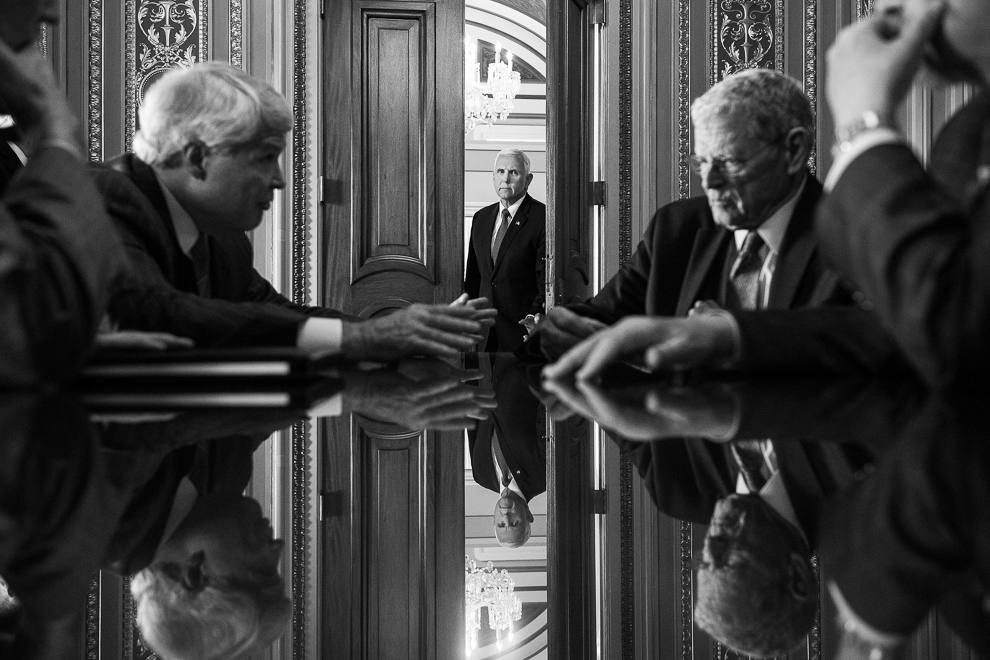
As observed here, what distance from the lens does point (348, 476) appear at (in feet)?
2.97

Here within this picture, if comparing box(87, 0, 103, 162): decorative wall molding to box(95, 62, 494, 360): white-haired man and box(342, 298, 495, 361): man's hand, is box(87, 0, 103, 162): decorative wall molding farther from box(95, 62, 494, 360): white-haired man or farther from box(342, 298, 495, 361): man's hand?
box(342, 298, 495, 361): man's hand

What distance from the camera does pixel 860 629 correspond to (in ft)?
1.20

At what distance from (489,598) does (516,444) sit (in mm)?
404

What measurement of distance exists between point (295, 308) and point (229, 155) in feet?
1.49

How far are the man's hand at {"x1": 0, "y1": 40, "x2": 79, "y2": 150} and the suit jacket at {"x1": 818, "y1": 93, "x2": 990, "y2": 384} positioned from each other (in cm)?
75

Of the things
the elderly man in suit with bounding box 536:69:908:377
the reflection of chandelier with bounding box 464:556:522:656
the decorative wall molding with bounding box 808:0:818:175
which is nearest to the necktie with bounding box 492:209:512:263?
the decorative wall molding with bounding box 808:0:818:175

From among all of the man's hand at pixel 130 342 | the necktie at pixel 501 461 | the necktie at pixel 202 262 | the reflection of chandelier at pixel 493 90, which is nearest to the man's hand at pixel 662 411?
the necktie at pixel 501 461

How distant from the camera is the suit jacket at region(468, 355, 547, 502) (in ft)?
2.97

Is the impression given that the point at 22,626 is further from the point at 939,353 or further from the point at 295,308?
the point at 295,308

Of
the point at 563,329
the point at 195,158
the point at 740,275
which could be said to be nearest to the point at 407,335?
the point at 563,329

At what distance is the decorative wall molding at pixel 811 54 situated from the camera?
4504mm

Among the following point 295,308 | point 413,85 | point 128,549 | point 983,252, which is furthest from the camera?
point 413,85

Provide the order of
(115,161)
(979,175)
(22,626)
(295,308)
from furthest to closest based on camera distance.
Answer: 1. (295,308)
2. (115,161)
3. (979,175)
4. (22,626)

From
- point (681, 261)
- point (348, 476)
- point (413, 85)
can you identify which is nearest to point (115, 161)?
point (681, 261)
